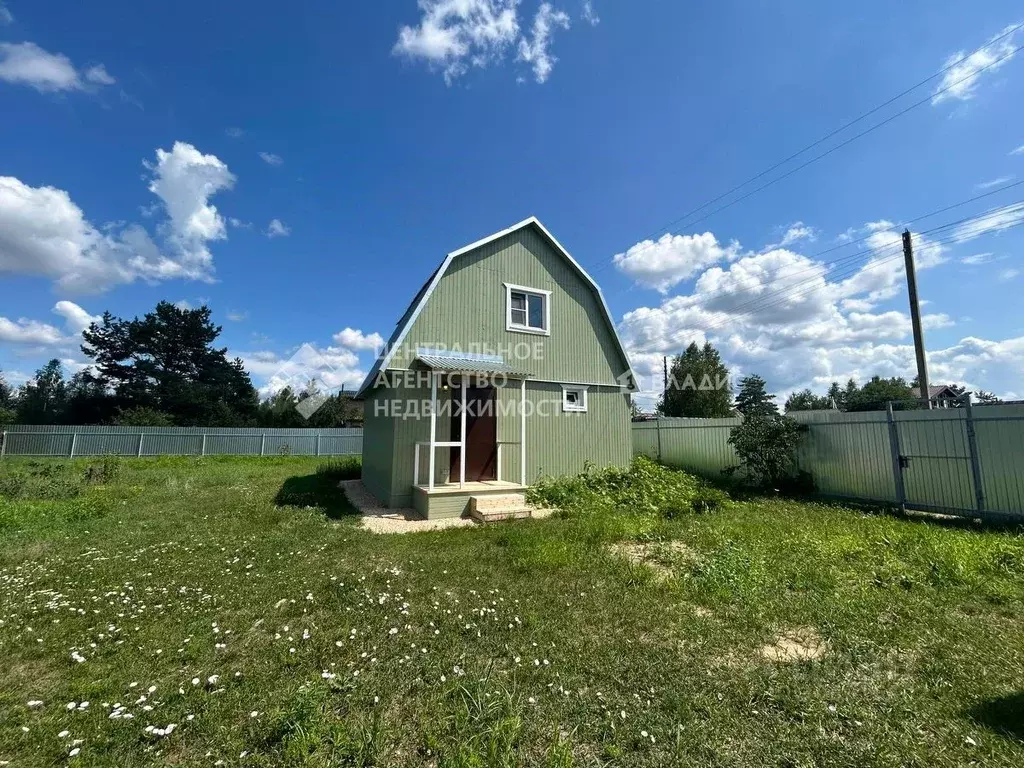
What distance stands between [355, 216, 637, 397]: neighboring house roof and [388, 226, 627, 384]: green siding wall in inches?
5.0

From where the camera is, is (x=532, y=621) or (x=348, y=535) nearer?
(x=532, y=621)

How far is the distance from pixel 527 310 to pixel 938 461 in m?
8.91

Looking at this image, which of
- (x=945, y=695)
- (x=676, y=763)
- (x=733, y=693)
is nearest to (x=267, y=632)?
(x=676, y=763)

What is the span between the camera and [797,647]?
3.42 meters

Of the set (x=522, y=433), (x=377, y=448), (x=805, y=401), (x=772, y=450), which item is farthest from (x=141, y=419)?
(x=805, y=401)

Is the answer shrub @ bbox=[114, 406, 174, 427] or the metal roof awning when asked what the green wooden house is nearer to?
the metal roof awning

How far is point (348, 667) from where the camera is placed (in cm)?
307

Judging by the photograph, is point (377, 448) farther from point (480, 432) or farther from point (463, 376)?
point (463, 376)

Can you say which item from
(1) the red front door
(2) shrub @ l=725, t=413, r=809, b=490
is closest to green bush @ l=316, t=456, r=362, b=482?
(1) the red front door

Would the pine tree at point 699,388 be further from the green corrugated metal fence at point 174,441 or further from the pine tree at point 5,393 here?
the pine tree at point 5,393

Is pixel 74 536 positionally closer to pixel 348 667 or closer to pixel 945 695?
pixel 348 667

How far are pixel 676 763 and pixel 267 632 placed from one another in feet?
10.6

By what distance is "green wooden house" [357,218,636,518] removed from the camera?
30.5 feet

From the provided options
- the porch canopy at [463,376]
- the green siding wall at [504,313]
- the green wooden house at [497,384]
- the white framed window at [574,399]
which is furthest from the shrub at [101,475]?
the white framed window at [574,399]
